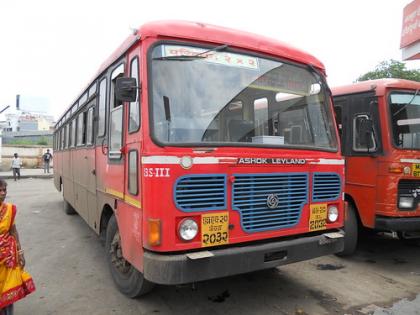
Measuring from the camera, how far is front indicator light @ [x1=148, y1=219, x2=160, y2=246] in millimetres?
3338

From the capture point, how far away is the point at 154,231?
3.35 meters

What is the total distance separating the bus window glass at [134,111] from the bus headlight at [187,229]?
100 cm

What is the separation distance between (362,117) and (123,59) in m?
3.84

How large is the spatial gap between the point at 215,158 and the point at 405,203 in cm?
350

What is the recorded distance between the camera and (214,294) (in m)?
4.50

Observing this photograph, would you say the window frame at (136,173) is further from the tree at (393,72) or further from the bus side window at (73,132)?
the tree at (393,72)

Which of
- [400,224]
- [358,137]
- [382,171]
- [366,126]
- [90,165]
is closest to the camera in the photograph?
[400,224]

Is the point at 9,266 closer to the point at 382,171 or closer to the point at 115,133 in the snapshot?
the point at 115,133

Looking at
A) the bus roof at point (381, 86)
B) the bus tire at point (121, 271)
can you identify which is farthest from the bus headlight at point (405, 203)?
the bus tire at point (121, 271)

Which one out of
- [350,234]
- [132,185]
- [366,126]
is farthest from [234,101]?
[350,234]

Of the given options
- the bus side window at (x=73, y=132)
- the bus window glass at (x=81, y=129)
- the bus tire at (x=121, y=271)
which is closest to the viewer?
the bus tire at (x=121, y=271)

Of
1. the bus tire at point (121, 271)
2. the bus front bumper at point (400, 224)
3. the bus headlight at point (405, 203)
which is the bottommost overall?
the bus tire at point (121, 271)

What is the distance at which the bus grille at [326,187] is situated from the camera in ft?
13.9

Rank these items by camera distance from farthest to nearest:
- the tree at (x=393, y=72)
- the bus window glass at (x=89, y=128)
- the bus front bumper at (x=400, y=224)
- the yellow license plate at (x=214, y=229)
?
the tree at (x=393, y=72) → the bus window glass at (x=89, y=128) → the bus front bumper at (x=400, y=224) → the yellow license plate at (x=214, y=229)
